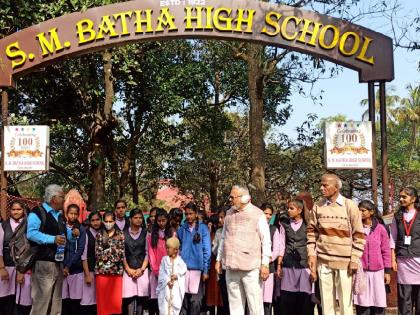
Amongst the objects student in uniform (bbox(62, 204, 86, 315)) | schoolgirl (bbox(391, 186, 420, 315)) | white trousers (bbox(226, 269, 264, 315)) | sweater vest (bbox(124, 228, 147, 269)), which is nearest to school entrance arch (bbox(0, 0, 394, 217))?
schoolgirl (bbox(391, 186, 420, 315))

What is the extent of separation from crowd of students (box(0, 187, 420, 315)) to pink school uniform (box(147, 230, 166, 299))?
0.05 ft

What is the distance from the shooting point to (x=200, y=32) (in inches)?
374

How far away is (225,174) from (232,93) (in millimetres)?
4216

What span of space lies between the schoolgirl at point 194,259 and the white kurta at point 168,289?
11.8 inches

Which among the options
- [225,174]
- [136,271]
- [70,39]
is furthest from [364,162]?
[225,174]

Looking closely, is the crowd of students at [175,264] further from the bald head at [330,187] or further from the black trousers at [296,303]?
the bald head at [330,187]

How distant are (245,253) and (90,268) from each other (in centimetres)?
243

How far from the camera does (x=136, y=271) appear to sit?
827 cm

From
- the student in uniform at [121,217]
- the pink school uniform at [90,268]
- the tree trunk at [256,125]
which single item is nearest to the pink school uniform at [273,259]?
the student in uniform at [121,217]

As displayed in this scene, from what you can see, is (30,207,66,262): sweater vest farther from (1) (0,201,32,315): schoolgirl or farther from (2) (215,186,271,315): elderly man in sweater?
(2) (215,186,271,315): elderly man in sweater

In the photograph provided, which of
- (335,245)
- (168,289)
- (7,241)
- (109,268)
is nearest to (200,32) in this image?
(109,268)

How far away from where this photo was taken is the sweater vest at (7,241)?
8.00 m

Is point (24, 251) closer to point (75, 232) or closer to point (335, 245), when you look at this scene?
point (75, 232)

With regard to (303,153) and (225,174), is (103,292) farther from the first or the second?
(225,174)
